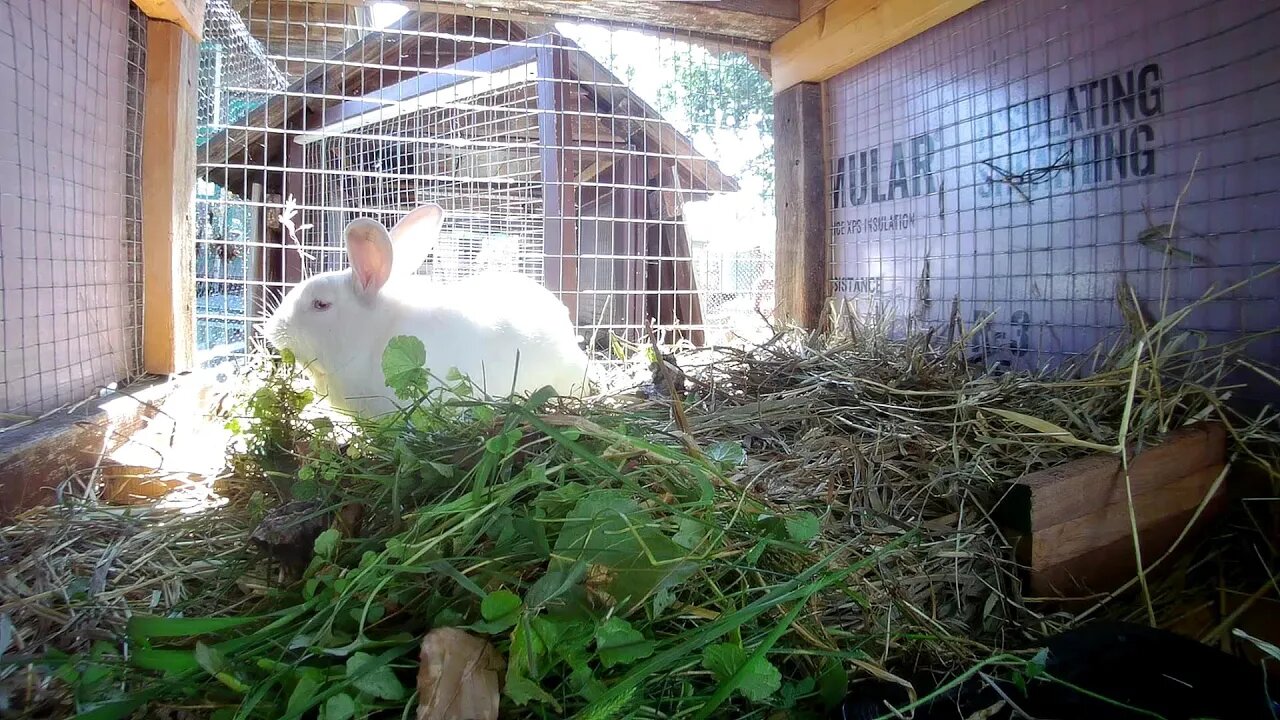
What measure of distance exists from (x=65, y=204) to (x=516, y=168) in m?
3.28

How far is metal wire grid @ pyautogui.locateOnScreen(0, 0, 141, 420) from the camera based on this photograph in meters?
1.88

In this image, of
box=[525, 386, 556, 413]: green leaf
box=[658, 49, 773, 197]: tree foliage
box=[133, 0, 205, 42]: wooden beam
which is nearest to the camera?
box=[525, 386, 556, 413]: green leaf

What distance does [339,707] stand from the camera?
0.70 m

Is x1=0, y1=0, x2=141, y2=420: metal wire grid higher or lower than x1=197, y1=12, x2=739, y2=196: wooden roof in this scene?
lower

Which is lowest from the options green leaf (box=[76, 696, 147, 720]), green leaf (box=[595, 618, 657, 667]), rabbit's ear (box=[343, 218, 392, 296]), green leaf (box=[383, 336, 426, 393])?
green leaf (box=[76, 696, 147, 720])

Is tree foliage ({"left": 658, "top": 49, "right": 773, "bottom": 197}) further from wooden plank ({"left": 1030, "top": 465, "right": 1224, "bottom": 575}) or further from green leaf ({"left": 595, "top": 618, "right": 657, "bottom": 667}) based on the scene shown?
green leaf ({"left": 595, "top": 618, "right": 657, "bottom": 667})

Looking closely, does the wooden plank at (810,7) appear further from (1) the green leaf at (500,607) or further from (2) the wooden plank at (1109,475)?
(1) the green leaf at (500,607)

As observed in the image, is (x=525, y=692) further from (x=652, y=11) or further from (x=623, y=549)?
(x=652, y=11)

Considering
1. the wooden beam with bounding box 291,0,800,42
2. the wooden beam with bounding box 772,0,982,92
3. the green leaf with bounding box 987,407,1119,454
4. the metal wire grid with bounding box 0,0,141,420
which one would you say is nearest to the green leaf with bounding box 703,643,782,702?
the green leaf with bounding box 987,407,1119,454

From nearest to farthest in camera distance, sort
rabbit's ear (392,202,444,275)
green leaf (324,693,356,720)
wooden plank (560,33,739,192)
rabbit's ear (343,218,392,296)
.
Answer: green leaf (324,693,356,720) < rabbit's ear (343,218,392,296) < rabbit's ear (392,202,444,275) < wooden plank (560,33,739,192)

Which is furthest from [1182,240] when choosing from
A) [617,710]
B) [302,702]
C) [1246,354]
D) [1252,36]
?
[302,702]

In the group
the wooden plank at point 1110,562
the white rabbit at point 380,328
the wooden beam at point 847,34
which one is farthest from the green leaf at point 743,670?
the wooden beam at point 847,34

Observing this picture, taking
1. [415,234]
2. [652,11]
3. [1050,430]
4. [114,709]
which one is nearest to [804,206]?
[652,11]

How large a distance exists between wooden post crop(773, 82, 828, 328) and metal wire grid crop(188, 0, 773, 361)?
36 centimetres
